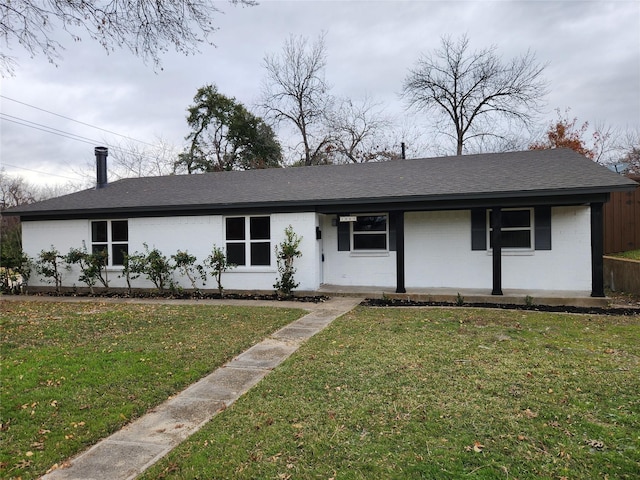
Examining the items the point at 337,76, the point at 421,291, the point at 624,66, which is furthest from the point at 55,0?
the point at 624,66

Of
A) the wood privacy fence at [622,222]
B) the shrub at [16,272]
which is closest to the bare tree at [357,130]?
the wood privacy fence at [622,222]

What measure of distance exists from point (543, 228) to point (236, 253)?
819cm

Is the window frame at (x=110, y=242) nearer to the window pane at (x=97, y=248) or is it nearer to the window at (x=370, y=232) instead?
the window pane at (x=97, y=248)

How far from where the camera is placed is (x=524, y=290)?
34.0 feet

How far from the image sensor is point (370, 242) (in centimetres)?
1170

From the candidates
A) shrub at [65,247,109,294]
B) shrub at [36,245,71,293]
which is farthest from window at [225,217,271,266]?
shrub at [36,245,71,293]

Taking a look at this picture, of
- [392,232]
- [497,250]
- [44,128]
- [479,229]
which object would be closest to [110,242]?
[392,232]

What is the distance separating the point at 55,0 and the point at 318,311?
6.84 m

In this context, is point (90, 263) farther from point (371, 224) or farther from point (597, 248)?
point (597, 248)

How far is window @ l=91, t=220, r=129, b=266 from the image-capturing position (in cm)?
1263

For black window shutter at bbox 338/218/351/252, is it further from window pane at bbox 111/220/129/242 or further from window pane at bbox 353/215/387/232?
window pane at bbox 111/220/129/242

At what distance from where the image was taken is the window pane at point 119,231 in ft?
41.6

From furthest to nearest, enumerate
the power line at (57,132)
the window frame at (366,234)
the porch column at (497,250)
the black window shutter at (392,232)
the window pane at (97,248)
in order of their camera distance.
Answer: the power line at (57,132) < the window pane at (97,248) < the window frame at (366,234) < the black window shutter at (392,232) < the porch column at (497,250)

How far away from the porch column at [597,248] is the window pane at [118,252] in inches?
490
